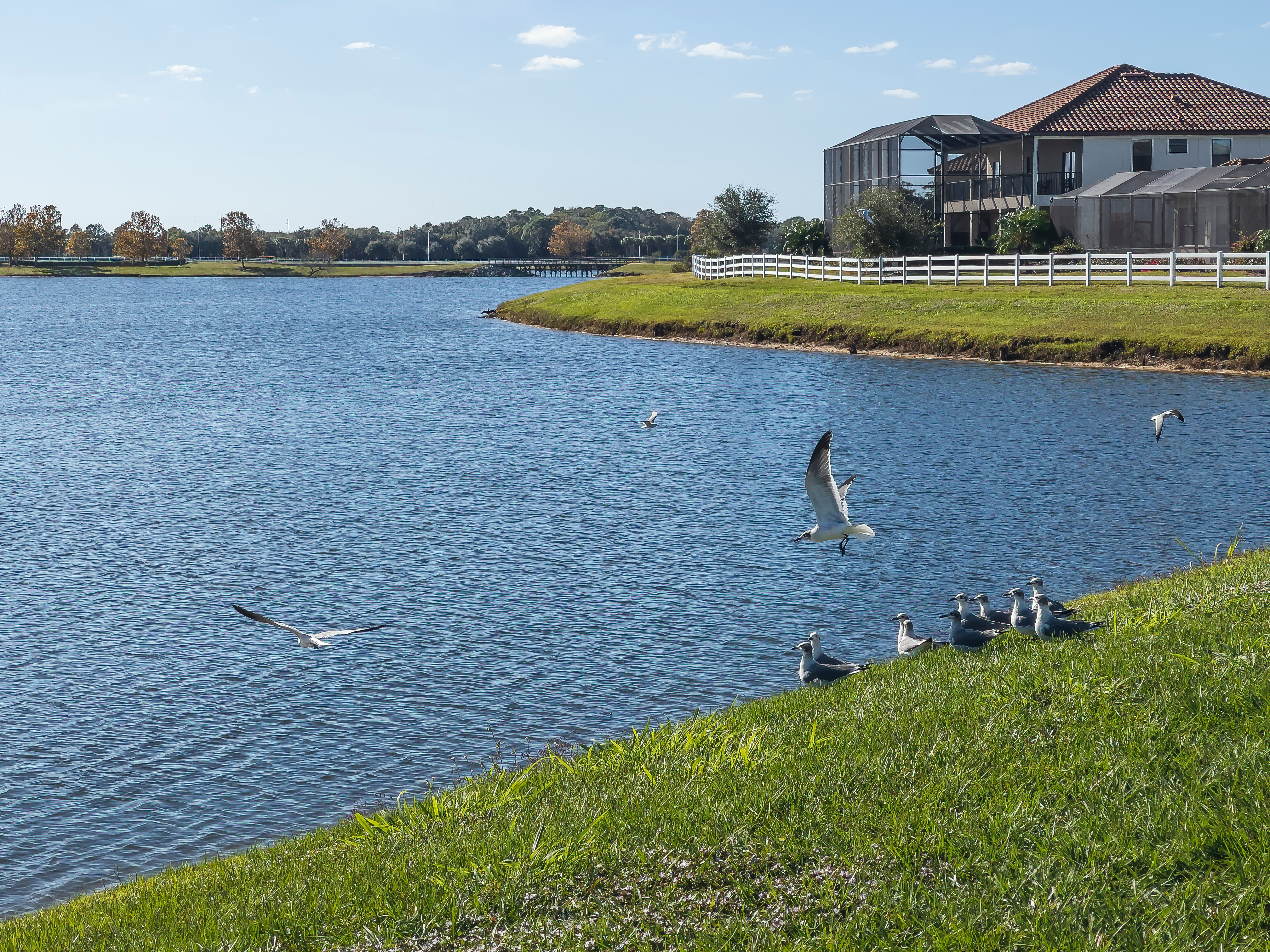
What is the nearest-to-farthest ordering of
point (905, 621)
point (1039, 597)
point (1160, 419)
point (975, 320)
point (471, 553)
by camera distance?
point (1039, 597) → point (905, 621) → point (471, 553) → point (1160, 419) → point (975, 320)

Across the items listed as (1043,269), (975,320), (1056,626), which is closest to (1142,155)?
(1043,269)

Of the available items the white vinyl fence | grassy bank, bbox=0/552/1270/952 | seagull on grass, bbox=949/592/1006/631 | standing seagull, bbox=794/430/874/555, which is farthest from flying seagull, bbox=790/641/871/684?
the white vinyl fence

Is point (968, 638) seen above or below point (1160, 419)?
below

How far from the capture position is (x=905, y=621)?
→ 44.0 feet

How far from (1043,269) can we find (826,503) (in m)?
45.3

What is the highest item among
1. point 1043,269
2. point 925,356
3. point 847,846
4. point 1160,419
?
point 1043,269

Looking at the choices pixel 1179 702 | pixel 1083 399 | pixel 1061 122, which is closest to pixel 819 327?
pixel 1083 399

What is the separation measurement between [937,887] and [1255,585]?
708cm

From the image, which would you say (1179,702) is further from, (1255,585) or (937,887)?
(1255,585)

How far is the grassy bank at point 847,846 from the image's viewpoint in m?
5.62

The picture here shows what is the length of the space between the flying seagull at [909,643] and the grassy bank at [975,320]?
29592mm

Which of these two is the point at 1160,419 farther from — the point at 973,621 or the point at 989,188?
the point at 989,188

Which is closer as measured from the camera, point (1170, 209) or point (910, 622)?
point (910, 622)

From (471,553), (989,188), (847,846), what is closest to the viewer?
Answer: (847,846)
